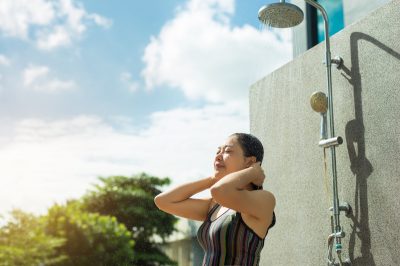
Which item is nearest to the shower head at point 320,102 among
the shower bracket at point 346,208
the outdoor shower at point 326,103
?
the outdoor shower at point 326,103

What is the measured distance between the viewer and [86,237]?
29.3ft

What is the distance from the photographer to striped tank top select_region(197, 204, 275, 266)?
164cm

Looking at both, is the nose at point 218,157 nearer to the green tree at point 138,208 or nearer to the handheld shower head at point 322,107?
the handheld shower head at point 322,107

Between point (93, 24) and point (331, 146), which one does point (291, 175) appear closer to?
point (331, 146)

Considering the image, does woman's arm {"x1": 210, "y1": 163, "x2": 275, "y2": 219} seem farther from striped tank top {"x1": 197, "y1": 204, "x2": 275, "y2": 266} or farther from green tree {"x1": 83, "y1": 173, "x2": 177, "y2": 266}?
green tree {"x1": 83, "y1": 173, "x2": 177, "y2": 266}

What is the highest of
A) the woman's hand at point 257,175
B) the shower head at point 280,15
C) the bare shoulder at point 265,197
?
the shower head at point 280,15

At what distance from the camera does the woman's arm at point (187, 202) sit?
1.94 metres

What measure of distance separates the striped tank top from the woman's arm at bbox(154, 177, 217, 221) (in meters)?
0.25

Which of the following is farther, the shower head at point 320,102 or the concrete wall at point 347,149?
the shower head at point 320,102

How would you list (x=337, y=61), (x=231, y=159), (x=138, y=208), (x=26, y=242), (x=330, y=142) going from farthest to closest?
(x=138, y=208) < (x=26, y=242) < (x=337, y=61) < (x=330, y=142) < (x=231, y=159)

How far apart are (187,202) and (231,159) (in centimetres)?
29

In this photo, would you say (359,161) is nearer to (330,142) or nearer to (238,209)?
(330,142)

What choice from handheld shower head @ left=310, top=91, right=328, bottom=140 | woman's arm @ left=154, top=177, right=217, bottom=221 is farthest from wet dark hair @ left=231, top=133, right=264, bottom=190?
handheld shower head @ left=310, top=91, right=328, bottom=140

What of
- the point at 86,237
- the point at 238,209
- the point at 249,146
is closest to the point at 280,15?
the point at 249,146
